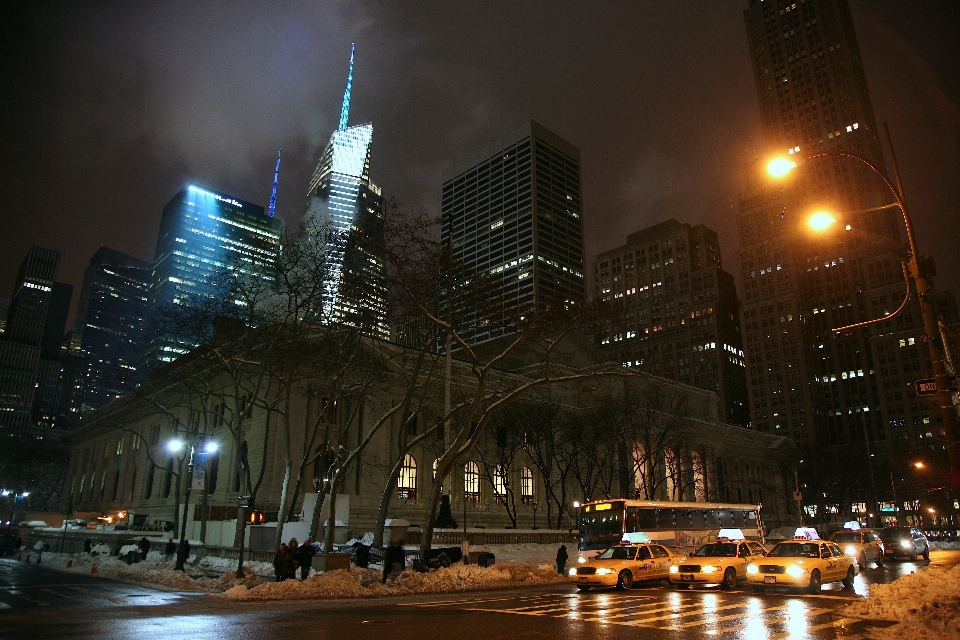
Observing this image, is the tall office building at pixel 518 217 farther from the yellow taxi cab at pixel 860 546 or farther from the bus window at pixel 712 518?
the yellow taxi cab at pixel 860 546

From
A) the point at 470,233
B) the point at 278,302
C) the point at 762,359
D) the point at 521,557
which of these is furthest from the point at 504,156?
the point at 762,359

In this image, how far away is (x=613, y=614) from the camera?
16.0 meters

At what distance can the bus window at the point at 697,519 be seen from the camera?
38719 millimetres

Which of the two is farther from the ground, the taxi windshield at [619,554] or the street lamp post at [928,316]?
the street lamp post at [928,316]

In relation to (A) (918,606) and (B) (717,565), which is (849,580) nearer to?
(B) (717,565)

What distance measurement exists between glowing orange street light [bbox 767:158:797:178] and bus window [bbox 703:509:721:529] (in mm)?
31395

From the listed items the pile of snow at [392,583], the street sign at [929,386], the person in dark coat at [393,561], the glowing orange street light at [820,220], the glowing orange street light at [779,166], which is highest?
the glowing orange street light at [779,166]

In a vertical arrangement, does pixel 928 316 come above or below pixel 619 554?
above

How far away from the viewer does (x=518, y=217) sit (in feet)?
209

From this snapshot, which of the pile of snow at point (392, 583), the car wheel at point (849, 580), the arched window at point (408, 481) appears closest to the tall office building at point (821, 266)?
the arched window at point (408, 481)

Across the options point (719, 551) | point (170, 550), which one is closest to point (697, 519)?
point (719, 551)

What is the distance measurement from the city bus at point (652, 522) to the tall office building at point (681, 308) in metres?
121

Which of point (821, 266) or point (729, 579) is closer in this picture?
point (729, 579)

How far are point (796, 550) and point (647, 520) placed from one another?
1304 cm
